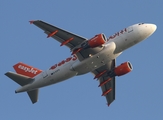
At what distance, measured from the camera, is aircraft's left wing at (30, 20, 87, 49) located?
65444mm

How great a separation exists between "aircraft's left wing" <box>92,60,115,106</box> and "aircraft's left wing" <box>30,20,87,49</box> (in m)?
9.81

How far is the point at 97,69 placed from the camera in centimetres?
7556

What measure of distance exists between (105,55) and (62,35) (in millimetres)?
7788

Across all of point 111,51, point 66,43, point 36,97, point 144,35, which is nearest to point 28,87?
point 36,97

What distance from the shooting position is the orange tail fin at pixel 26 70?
7394cm

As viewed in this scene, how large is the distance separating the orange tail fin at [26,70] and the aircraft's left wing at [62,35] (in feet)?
31.7

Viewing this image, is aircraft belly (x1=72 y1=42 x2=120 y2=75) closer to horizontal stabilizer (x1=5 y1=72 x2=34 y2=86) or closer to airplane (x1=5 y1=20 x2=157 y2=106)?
airplane (x1=5 y1=20 x2=157 y2=106)

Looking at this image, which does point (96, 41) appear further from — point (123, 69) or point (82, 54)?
point (123, 69)

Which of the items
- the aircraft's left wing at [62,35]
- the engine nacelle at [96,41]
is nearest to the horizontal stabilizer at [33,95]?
the aircraft's left wing at [62,35]

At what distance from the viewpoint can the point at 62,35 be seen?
66.8 meters

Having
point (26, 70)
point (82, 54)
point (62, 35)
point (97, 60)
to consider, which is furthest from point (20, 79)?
point (97, 60)

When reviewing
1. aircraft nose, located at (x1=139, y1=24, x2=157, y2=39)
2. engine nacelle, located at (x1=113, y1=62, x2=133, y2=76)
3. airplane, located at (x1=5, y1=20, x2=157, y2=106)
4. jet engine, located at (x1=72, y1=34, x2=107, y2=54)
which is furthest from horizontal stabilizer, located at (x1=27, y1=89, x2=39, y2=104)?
aircraft nose, located at (x1=139, y1=24, x2=157, y2=39)

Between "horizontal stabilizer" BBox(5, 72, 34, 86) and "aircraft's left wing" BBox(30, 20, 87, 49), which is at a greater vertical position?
"aircraft's left wing" BBox(30, 20, 87, 49)

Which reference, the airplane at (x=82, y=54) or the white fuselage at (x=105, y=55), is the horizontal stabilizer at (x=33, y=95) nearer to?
the airplane at (x=82, y=54)
